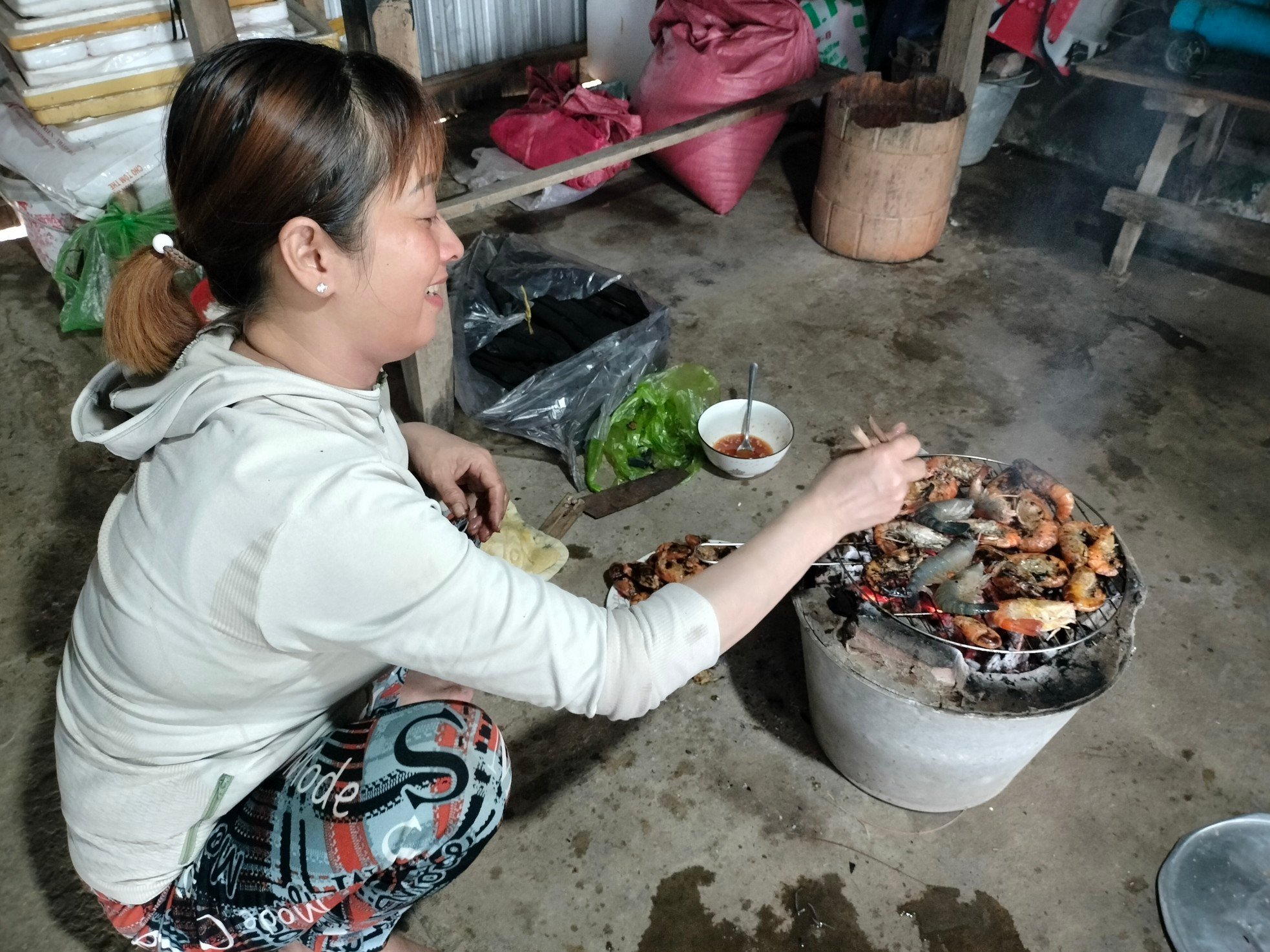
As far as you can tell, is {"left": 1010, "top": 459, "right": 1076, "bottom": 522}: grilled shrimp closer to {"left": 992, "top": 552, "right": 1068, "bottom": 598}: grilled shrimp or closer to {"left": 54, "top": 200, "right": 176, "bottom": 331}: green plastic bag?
{"left": 992, "top": 552, "right": 1068, "bottom": 598}: grilled shrimp

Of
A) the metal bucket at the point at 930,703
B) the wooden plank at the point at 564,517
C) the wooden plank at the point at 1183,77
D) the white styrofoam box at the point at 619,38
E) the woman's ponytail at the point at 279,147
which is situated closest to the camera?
the woman's ponytail at the point at 279,147

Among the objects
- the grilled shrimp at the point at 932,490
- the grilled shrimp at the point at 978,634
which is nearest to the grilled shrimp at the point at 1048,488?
the grilled shrimp at the point at 932,490

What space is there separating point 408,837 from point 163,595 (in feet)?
1.93

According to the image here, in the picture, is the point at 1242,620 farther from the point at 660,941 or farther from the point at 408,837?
the point at 408,837

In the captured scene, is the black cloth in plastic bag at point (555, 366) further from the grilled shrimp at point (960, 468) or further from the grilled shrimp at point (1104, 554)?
the grilled shrimp at point (1104, 554)

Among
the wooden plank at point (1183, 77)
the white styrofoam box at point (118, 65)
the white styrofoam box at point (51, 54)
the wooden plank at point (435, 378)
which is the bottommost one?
the wooden plank at point (435, 378)

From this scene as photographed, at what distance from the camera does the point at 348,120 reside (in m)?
1.22

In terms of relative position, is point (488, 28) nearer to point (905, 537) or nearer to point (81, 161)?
point (81, 161)

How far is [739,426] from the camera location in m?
3.29

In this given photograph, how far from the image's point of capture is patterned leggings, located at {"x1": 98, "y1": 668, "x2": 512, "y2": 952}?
1464 mm

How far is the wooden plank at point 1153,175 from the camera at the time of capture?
4031 millimetres

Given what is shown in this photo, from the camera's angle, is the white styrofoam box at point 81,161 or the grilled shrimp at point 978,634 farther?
the white styrofoam box at point 81,161

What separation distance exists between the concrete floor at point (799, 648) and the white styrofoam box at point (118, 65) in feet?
3.53

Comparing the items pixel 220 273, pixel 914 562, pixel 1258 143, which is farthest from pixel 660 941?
pixel 1258 143
